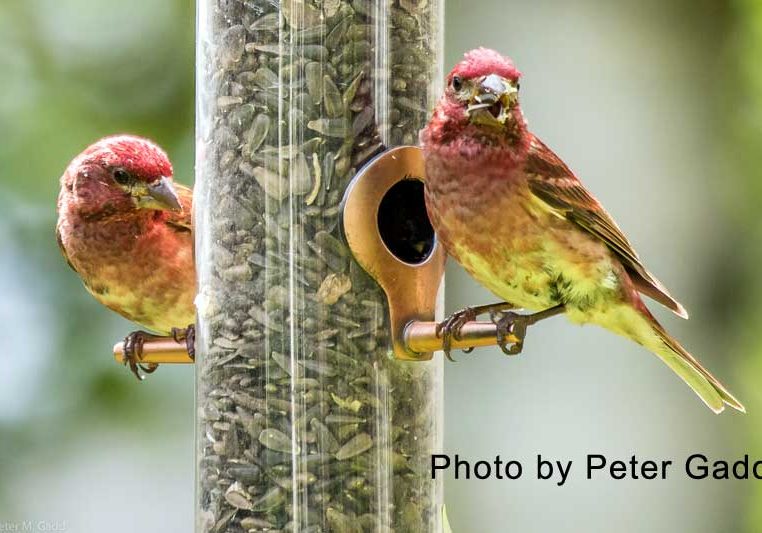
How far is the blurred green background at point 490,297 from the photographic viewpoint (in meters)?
7.87

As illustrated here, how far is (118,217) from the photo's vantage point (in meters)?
5.54

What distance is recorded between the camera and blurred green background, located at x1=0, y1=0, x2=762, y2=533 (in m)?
7.87

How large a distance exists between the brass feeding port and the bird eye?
1.17 meters

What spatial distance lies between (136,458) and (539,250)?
4.65 meters

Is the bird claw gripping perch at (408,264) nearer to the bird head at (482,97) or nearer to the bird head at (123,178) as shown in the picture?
the bird head at (482,97)

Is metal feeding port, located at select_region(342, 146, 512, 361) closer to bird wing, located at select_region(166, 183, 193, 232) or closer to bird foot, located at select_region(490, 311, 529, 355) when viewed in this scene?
bird foot, located at select_region(490, 311, 529, 355)

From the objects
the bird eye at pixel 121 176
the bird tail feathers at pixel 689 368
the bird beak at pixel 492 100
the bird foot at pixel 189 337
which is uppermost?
the bird beak at pixel 492 100

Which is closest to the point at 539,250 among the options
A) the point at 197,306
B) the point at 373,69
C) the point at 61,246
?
the point at 373,69

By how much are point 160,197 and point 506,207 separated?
1370 mm

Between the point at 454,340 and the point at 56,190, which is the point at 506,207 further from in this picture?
the point at 56,190

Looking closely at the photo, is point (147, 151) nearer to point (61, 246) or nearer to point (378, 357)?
point (61, 246)

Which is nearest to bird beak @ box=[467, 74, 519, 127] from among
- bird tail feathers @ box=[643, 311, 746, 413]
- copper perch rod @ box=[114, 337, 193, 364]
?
bird tail feathers @ box=[643, 311, 746, 413]

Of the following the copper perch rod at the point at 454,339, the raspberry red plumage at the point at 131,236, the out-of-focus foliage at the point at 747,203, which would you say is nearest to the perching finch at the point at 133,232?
the raspberry red plumage at the point at 131,236

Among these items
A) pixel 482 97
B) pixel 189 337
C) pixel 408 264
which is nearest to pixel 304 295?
pixel 408 264
